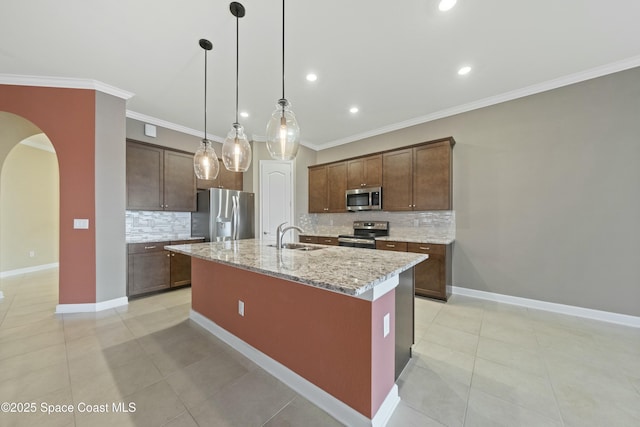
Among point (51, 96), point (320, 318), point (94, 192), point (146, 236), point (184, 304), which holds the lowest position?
point (184, 304)

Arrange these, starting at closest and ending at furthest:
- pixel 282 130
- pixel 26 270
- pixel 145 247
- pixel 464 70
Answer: pixel 282 130 < pixel 464 70 < pixel 145 247 < pixel 26 270

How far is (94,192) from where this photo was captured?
2.94 meters

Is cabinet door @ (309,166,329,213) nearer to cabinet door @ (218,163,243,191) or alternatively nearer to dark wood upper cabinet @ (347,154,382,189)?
dark wood upper cabinet @ (347,154,382,189)

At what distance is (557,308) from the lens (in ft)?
9.32

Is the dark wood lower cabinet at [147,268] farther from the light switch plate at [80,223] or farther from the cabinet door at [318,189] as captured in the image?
the cabinet door at [318,189]

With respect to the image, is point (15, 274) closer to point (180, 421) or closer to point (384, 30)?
point (180, 421)

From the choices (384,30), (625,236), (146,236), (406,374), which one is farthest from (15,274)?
(625,236)

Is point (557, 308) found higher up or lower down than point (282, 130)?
lower down

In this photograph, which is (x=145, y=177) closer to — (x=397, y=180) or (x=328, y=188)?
(x=328, y=188)

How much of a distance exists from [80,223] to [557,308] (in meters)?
6.12

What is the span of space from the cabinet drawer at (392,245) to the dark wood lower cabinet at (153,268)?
3.18 meters

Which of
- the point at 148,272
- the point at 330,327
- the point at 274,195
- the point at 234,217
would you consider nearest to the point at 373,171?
the point at 274,195

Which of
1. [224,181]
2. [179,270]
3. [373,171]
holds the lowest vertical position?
[179,270]

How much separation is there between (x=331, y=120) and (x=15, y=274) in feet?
23.2
